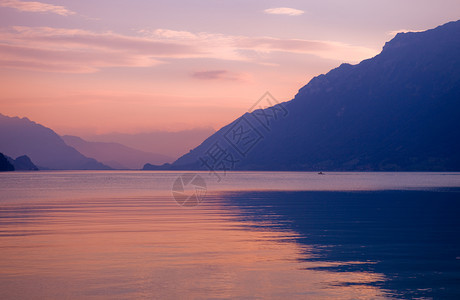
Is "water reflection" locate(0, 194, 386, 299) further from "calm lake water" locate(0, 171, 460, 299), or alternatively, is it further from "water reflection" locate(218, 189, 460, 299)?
"water reflection" locate(218, 189, 460, 299)

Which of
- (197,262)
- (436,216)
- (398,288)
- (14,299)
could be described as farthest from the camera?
(436,216)

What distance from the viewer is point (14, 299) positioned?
63.2 ft

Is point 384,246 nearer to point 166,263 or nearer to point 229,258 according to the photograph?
point 229,258

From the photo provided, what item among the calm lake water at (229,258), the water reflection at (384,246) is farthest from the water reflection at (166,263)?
the water reflection at (384,246)

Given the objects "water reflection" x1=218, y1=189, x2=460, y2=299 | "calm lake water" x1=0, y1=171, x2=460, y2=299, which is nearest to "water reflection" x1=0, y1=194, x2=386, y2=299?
"calm lake water" x1=0, y1=171, x2=460, y2=299

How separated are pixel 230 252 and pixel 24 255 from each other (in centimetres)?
996

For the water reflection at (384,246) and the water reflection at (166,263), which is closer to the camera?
the water reflection at (166,263)

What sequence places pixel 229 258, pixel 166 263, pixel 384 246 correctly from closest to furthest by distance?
1. pixel 166 263
2. pixel 229 258
3. pixel 384 246

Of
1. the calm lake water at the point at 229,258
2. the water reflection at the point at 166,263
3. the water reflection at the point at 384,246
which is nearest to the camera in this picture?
the water reflection at the point at 166,263

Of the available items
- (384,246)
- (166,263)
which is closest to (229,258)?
(166,263)

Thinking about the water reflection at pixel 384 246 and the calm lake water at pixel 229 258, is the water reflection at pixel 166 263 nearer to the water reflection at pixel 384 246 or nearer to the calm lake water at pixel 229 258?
the calm lake water at pixel 229 258

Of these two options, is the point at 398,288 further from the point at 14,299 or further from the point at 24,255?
the point at 24,255

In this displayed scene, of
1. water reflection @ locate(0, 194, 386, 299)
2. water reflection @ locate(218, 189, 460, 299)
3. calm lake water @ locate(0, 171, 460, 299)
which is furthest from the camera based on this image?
water reflection @ locate(218, 189, 460, 299)

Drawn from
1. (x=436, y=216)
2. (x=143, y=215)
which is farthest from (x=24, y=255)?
(x=436, y=216)
